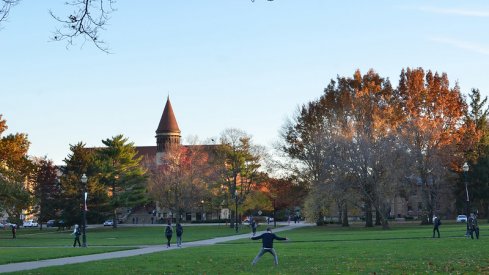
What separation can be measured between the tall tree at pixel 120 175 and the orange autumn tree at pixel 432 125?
42.3 metres

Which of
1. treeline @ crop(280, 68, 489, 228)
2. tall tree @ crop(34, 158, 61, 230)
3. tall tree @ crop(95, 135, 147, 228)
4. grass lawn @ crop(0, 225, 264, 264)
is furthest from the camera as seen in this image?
tall tree @ crop(34, 158, 61, 230)

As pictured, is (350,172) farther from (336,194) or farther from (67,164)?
(67,164)

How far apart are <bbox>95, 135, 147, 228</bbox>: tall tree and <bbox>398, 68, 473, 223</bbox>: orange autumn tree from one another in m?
42.3

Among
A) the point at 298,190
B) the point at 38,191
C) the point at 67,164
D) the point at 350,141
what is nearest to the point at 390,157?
the point at 350,141

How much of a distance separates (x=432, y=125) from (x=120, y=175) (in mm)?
47525

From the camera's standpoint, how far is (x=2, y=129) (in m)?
68.4

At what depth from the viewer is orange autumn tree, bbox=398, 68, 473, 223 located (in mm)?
61094

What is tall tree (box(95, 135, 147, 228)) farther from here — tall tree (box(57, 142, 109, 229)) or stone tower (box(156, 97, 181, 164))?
stone tower (box(156, 97, 181, 164))

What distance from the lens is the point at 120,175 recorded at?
8944cm

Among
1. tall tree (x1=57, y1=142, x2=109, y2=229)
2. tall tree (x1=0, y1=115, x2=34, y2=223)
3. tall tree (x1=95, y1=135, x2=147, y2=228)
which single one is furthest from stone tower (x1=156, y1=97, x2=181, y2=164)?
tall tree (x1=0, y1=115, x2=34, y2=223)

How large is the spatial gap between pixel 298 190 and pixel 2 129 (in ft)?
115

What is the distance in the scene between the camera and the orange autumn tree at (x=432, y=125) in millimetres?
61094

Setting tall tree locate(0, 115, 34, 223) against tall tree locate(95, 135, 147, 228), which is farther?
tall tree locate(95, 135, 147, 228)

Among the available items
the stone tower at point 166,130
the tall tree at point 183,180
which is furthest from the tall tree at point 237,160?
the stone tower at point 166,130
